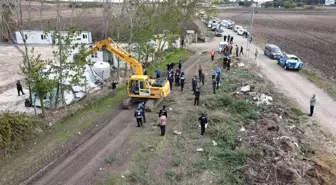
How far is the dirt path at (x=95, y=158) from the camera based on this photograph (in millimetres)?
12414

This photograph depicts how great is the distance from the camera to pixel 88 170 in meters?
12.9

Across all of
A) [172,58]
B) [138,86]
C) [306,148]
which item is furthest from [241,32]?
[306,148]

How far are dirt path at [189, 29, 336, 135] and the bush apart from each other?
16.2m

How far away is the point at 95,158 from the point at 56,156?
191 centimetres

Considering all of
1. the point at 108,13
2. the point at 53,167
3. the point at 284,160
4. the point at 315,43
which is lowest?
the point at 53,167

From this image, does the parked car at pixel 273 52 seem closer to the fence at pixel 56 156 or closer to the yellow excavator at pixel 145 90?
the yellow excavator at pixel 145 90

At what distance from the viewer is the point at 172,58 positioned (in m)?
35.8

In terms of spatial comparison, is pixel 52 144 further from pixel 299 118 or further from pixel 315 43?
pixel 315 43

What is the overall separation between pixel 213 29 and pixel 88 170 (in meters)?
49.4

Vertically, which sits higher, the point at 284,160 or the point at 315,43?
the point at 315,43

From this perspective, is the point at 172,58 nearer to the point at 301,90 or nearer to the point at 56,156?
the point at 301,90

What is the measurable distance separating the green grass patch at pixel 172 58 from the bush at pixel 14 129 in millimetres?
14712

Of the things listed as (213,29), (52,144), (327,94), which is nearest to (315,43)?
(213,29)

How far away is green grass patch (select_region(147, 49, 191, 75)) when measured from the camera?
100 feet
